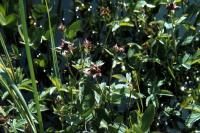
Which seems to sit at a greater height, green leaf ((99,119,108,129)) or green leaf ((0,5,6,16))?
green leaf ((0,5,6,16))

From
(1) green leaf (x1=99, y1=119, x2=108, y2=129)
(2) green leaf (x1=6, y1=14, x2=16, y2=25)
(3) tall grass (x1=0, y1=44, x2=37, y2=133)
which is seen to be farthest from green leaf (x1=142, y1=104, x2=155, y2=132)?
(2) green leaf (x1=6, y1=14, x2=16, y2=25)

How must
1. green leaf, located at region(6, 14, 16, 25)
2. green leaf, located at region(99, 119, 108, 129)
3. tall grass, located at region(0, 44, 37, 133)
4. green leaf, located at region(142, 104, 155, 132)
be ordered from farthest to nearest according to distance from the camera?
green leaf, located at region(6, 14, 16, 25) < green leaf, located at region(99, 119, 108, 129) < green leaf, located at region(142, 104, 155, 132) < tall grass, located at region(0, 44, 37, 133)

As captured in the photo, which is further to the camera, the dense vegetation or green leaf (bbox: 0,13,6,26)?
green leaf (bbox: 0,13,6,26)

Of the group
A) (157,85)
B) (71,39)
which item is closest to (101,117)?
(157,85)

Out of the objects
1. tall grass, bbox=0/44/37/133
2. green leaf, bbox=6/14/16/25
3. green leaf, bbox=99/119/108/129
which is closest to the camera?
tall grass, bbox=0/44/37/133

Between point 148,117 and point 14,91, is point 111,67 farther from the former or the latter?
point 14,91

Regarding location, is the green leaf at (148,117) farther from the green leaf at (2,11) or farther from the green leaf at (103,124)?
the green leaf at (2,11)

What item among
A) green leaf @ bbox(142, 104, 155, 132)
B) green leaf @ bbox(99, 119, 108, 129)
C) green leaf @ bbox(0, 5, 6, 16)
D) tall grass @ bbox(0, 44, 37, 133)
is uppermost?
green leaf @ bbox(0, 5, 6, 16)

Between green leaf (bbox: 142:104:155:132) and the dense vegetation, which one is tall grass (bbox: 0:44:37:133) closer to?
the dense vegetation
